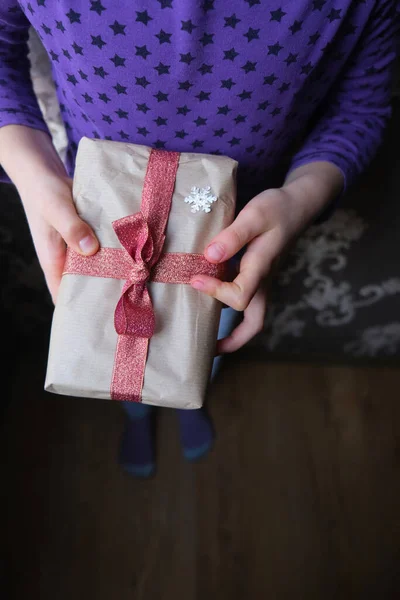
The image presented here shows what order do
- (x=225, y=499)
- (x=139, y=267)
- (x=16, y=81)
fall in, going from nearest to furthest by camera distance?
(x=139, y=267) < (x=16, y=81) < (x=225, y=499)

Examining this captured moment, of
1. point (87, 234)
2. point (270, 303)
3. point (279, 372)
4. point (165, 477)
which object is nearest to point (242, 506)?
point (165, 477)

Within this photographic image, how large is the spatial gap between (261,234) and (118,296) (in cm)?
20

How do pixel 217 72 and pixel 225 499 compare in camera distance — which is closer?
pixel 217 72

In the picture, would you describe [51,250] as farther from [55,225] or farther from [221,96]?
[221,96]

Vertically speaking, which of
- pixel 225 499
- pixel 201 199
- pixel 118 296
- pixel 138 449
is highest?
pixel 201 199

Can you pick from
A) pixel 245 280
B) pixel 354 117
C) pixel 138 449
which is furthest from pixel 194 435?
pixel 354 117

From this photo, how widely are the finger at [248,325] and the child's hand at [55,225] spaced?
26 cm

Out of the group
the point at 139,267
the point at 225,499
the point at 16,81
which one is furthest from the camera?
the point at 225,499

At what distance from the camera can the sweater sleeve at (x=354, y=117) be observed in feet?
2.07

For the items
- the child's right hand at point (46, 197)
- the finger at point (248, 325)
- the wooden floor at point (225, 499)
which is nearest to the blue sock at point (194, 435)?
the wooden floor at point (225, 499)

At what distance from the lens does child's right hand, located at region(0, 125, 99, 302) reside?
53cm

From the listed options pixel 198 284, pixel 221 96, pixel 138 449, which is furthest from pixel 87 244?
pixel 138 449

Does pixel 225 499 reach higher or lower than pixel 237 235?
lower

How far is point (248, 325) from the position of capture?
708 mm
